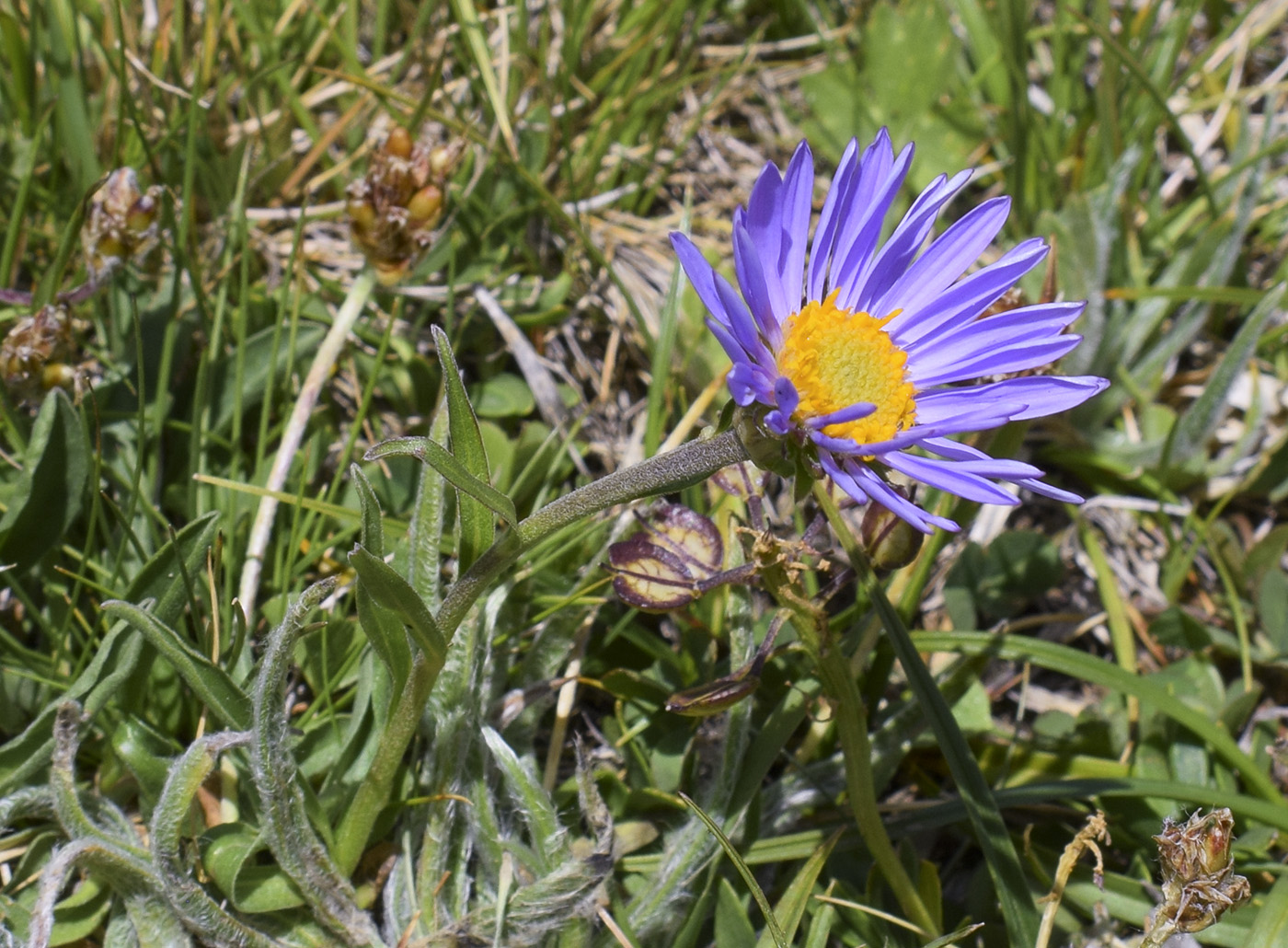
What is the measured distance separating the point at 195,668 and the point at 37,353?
917mm

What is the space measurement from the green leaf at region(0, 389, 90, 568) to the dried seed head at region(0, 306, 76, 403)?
13 cm

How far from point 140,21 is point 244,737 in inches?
94.6

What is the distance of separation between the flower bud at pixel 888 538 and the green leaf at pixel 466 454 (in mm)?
756

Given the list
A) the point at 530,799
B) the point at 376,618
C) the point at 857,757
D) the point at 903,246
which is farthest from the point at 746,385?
the point at 530,799

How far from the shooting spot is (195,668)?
5.96 feet

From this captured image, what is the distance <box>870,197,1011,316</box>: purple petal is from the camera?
6.27 feet

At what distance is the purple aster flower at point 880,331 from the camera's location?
4.92 feet

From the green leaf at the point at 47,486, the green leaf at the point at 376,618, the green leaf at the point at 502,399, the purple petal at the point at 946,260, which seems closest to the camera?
the green leaf at the point at 376,618

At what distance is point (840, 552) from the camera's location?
2734 mm

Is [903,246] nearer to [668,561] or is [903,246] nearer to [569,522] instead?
[668,561]

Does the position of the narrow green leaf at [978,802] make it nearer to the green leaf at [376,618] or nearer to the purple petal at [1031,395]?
the purple petal at [1031,395]

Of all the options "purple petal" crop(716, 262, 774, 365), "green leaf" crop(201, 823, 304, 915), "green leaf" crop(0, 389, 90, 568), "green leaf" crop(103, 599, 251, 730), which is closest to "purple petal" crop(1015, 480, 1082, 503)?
"purple petal" crop(716, 262, 774, 365)

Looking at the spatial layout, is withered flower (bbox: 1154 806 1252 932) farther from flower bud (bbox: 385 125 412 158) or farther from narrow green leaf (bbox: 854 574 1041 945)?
flower bud (bbox: 385 125 412 158)

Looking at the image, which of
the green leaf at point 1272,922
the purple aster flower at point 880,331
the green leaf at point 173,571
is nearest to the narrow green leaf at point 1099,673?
the green leaf at point 1272,922
